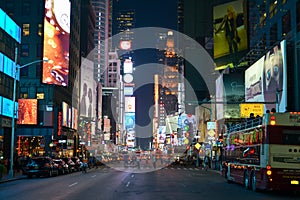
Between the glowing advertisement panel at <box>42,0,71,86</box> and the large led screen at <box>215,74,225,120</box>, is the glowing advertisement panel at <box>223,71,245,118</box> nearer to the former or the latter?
the large led screen at <box>215,74,225,120</box>

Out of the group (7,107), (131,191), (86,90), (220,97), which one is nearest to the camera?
(131,191)

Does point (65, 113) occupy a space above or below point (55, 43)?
below

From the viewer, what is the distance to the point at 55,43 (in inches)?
3644

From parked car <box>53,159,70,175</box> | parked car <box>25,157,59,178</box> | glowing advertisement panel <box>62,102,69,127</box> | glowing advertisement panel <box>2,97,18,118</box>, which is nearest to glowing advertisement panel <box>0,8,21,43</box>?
glowing advertisement panel <box>2,97,18,118</box>

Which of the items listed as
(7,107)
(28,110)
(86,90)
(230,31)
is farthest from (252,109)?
(86,90)

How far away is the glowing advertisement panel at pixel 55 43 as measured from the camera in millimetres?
90438

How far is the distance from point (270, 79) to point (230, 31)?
37.6 metres

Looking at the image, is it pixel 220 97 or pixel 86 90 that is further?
pixel 86 90

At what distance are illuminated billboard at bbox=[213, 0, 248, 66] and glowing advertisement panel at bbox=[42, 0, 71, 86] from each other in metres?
31.0

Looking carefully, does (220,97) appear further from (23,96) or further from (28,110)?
(23,96)

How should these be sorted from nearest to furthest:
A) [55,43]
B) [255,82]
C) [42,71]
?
[255,82] → [42,71] → [55,43]

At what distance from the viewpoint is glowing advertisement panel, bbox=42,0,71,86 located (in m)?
90.4

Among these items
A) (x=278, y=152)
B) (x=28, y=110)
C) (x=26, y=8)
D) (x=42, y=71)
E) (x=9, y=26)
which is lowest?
Result: (x=278, y=152)

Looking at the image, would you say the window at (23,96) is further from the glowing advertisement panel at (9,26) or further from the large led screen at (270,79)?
the large led screen at (270,79)
